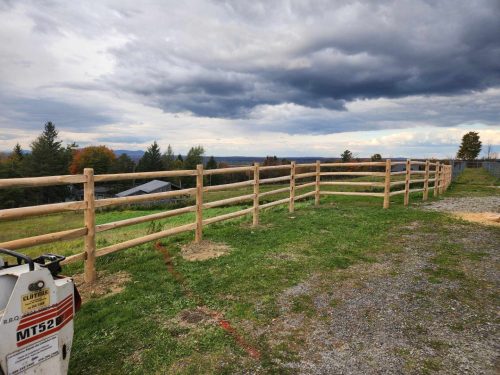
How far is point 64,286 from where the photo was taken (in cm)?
233

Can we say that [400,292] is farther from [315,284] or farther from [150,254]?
[150,254]

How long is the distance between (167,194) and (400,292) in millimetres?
4025

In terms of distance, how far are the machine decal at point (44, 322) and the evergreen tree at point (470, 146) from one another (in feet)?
238

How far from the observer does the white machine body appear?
6.51ft

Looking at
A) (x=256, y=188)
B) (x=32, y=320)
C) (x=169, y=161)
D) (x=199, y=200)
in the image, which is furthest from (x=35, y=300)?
(x=169, y=161)

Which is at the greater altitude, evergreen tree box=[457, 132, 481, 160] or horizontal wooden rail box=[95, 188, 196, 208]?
evergreen tree box=[457, 132, 481, 160]

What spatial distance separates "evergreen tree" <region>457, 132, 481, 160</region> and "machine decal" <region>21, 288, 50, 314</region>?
7272cm

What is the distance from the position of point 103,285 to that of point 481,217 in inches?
378

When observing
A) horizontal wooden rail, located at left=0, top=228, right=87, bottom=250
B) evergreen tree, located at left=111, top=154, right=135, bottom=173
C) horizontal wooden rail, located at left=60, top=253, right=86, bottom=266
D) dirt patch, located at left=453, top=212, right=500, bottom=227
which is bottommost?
evergreen tree, located at left=111, top=154, right=135, bottom=173

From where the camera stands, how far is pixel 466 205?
1196 centimetres

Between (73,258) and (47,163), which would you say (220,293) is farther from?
(47,163)

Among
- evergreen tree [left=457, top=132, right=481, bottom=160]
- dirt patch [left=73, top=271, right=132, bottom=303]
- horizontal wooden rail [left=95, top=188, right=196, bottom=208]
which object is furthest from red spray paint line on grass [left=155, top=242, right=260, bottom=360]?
evergreen tree [left=457, top=132, right=481, bottom=160]

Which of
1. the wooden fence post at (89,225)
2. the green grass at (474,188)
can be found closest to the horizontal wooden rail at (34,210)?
the wooden fence post at (89,225)

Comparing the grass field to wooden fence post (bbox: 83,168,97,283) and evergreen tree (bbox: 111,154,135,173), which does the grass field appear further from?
evergreen tree (bbox: 111,154,135,173)
